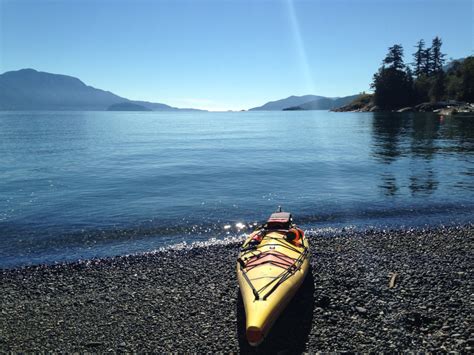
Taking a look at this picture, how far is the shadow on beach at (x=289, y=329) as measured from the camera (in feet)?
27.6

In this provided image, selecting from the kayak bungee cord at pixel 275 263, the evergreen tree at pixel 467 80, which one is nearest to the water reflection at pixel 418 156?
the kayak bungee cord at pixel 275 263

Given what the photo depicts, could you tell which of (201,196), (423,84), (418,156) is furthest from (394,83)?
(201,196)

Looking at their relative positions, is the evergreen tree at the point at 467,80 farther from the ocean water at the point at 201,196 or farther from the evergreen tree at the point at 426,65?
the ocean water at the point at 201,196

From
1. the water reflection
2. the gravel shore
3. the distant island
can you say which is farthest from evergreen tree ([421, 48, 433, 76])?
the gravel shore

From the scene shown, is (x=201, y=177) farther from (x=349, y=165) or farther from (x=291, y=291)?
(x=291, y=291)

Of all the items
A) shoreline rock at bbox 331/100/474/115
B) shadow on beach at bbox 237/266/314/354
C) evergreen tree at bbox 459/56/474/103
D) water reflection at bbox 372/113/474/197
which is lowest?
shadow on beach at bbox 237/266/314/354

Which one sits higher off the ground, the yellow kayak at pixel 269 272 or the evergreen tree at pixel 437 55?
the evergreen tree at pixel 437 55

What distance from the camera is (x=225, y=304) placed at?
34.2 feet

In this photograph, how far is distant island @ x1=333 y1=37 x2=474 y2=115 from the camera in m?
114

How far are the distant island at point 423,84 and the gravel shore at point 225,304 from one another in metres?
116

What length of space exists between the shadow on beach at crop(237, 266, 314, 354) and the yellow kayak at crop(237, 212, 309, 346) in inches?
23.1

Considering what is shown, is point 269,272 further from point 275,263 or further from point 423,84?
point 423,84

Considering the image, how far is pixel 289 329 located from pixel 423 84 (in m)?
148

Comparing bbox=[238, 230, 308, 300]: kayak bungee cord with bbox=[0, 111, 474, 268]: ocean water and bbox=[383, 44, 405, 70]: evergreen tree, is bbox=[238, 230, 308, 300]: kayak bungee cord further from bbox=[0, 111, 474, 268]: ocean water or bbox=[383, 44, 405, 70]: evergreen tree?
bbox=[383, 44, 405, 70]: evergreen tree
